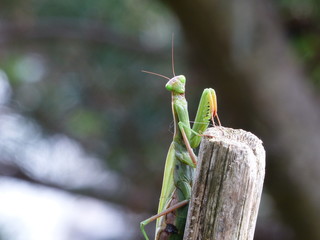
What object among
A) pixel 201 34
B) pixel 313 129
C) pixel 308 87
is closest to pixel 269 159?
pixel 313 129

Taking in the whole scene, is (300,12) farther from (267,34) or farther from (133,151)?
(133,151)

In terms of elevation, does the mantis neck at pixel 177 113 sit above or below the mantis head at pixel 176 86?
below

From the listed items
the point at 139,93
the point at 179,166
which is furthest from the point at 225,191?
the point at 139,93

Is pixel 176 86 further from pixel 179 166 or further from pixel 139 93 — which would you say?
pixel 139 93

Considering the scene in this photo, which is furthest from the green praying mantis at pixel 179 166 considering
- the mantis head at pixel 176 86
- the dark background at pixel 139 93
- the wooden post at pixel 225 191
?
the dark background at pixel 139 93

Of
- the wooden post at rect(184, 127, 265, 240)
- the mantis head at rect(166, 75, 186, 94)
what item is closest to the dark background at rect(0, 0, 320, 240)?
the mantis head at rect(166, 75, 186, 94)

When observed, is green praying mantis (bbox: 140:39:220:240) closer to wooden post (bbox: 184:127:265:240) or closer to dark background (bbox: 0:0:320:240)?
wooden post (bbox: 184:127:265:240)

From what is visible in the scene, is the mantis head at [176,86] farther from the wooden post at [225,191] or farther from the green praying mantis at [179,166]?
the wooden post at [225,191]
